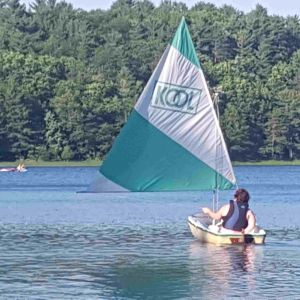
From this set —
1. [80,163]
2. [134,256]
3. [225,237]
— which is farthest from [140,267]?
[80,163]

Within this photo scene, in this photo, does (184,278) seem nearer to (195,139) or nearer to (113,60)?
(195,139)

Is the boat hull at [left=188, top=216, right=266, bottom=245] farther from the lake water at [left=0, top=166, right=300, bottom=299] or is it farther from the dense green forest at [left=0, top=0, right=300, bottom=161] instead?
the dense green forest at [left=0, top=0, right=300, bottom=161]

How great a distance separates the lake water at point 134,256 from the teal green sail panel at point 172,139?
151 centimetres

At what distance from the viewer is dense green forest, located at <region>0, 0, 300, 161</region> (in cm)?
11838

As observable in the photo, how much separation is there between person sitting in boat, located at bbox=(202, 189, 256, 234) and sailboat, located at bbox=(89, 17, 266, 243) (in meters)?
1.05

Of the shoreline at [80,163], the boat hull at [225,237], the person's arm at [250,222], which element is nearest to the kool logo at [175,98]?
the boat hull at [225,237]

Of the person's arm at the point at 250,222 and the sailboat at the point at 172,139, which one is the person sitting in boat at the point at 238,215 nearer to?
the person's arm at the point at 250,222

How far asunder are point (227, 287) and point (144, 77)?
105 m

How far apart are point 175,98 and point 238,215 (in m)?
3.26

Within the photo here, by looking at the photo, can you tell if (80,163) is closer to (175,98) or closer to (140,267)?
(175,98)

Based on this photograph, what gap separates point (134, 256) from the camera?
97.4ft

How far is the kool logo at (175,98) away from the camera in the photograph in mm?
31719

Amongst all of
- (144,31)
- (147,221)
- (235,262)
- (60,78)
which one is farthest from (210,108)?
(144,31)

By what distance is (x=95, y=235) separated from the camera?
3544 cm
